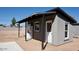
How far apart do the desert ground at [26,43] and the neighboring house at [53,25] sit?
0.17 meters

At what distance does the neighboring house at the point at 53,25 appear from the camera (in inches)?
208

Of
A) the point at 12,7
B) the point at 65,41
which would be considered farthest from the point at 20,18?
the point at 65,41

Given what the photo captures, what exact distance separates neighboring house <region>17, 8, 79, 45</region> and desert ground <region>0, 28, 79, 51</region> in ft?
0.56

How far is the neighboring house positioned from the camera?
5.28 meters

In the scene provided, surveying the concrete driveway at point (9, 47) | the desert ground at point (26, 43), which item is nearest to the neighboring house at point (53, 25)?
the desert ground at point (26, 43)

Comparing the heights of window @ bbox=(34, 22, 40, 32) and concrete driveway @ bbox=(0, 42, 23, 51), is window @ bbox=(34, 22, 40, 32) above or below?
above

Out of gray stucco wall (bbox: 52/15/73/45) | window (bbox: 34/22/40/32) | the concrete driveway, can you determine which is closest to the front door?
gray stucco wall (bbox: 52/15/73/45)

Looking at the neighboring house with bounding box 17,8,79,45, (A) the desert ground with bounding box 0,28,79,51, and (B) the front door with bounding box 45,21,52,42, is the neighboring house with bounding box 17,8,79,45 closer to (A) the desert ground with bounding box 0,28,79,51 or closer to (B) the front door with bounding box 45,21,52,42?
(B) the front door with bounding box 45,21,52,42

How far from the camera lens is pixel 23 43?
5539 mm

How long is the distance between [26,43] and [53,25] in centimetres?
112
